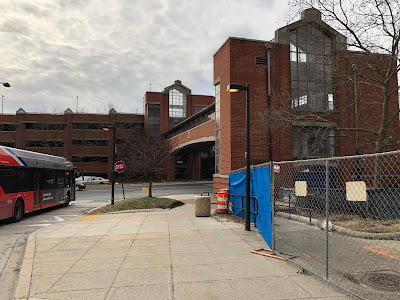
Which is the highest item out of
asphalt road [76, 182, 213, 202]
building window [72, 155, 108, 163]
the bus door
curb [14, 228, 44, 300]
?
building window [72, 155, 108, 163]

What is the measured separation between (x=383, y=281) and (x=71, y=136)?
55.2 m

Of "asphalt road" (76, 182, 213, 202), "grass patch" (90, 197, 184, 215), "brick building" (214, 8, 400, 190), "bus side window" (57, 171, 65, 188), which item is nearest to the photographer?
"grass patch" (90, 197, 184, 215)

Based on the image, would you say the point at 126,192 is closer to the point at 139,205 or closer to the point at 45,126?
the point at 139,205

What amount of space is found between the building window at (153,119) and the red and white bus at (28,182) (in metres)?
34.5

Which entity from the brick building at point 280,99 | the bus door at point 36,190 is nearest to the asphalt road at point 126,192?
the brick building at point 280,99

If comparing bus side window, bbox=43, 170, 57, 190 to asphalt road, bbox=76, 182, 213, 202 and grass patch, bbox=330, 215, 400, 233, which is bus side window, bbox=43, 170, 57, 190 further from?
grass patch, bbox=330, 215, 400, 233

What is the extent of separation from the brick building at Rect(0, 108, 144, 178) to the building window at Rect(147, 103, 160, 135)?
264 cm

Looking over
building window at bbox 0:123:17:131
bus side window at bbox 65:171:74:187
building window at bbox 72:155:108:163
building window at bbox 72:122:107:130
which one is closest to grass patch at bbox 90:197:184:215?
bus side window at bbox 65:171:74:187

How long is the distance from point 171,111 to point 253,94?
108ft

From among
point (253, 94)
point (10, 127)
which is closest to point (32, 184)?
point (253, 94)

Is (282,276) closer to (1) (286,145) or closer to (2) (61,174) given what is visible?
(2) (61,174)

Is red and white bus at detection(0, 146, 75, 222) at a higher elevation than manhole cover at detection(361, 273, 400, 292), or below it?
higher

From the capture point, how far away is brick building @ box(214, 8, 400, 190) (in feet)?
75.4

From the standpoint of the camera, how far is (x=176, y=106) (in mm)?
55594
